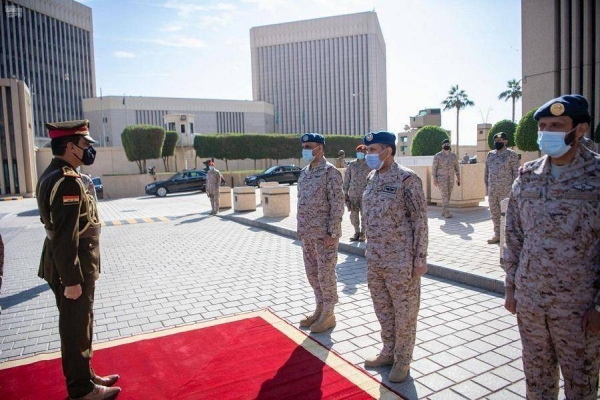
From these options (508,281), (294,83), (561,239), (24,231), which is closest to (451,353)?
(508,281)

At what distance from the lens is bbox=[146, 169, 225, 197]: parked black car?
26781 millimetres

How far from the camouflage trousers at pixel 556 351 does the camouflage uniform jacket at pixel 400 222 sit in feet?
3.04

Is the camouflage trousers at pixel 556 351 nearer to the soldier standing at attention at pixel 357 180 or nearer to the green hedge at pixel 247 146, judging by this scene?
the soldier standing at attention at pixel 357 180

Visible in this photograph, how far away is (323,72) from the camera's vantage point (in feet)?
333

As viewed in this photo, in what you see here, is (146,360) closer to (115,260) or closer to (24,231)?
(115,260)

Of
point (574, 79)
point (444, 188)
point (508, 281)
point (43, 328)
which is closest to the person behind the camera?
point (508, 281)

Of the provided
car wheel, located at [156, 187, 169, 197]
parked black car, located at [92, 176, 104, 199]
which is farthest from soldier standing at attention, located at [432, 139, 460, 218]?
parked black car, located at [92, 176, 104, 199]

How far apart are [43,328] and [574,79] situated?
37.2 m

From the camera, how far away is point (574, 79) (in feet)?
106

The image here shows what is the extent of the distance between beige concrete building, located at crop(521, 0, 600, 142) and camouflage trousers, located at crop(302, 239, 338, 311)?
110 feet

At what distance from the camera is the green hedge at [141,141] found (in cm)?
3300

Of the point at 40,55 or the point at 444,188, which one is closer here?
the point at 444,188

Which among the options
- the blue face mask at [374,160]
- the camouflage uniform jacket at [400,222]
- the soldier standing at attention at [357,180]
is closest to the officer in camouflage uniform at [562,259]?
the camouflage uniform jacket at [400,222]

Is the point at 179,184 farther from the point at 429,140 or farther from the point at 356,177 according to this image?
the point at 356,177
